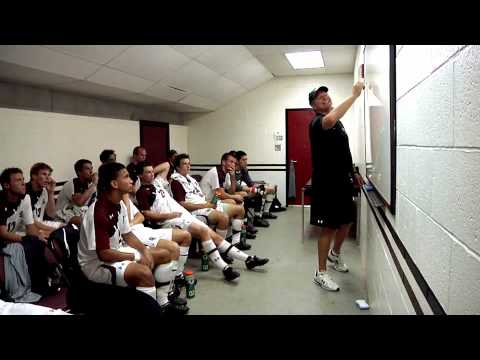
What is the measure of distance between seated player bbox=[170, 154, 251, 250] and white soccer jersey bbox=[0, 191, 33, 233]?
4.76ft

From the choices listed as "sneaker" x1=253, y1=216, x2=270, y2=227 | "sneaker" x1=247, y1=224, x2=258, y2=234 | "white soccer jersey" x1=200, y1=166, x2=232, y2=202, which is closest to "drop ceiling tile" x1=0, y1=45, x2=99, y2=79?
"white soccer jersey" x1=200, y1=166, x2=232, y2=202

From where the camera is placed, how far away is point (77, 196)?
350cm

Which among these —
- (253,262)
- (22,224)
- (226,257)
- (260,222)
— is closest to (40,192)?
(22,224)

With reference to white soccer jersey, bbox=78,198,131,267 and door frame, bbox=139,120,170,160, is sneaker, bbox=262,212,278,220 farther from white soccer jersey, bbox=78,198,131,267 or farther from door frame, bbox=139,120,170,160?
white soccer jersey, bbox=78,198,131,267

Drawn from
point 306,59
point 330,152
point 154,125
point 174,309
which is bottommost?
point 174,309

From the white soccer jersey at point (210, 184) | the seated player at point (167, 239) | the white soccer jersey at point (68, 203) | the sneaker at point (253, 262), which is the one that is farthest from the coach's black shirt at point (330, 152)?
the white soccer jersey at point (68, 203)

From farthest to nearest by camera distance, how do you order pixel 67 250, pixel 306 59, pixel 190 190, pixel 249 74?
pixel 249 74
pixel 306 59
pixel 190 190
pixel 67 250

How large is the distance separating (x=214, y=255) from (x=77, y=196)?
4.81 ft

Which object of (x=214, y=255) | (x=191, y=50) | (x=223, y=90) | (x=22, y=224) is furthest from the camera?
(x=223, y=90)

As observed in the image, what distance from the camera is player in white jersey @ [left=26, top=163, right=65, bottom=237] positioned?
313cm

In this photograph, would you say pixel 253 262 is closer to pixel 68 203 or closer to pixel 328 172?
pixel 328 172

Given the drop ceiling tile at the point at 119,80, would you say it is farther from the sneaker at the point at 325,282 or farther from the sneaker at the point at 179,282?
the sneaker at the point at 325,282
